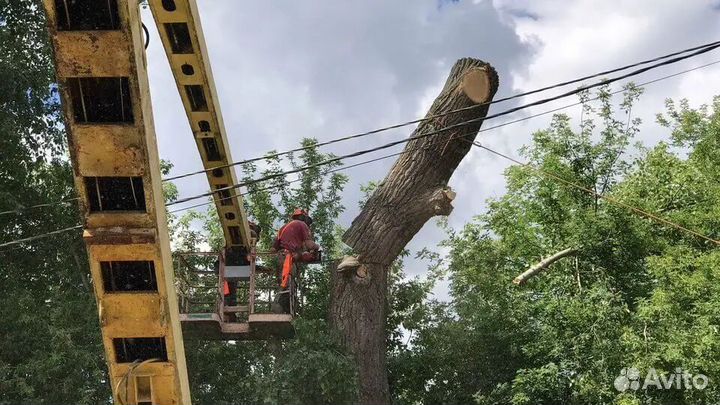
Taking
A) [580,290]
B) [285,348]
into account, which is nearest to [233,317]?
[285,348]

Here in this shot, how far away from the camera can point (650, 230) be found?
47.7 ft

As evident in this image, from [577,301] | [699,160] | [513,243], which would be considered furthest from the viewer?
[699,160]

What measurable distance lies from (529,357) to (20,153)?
27.7 feet

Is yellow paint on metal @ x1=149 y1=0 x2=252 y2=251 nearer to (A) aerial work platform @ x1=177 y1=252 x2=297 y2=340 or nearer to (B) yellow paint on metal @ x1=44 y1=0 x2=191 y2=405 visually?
(A) aerial work platform @ x1=177 y1=252 x2=297 y2=340

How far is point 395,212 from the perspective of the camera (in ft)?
37.2

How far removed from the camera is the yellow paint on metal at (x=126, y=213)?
17.1 ft

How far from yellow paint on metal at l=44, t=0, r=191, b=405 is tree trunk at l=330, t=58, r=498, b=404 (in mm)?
5313

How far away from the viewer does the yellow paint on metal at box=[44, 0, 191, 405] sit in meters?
A: 5.22

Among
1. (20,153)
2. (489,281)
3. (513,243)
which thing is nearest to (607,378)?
(489,281)

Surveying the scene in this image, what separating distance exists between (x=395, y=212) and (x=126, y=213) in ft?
19.6

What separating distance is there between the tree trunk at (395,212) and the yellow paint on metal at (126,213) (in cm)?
531

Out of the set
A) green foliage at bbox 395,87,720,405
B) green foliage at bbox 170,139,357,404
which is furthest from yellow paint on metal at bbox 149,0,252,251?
green foliage at bbox 395,87,720,405

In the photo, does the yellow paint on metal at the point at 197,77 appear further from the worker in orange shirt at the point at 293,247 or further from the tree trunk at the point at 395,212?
the tree trunk at the point at 395,212

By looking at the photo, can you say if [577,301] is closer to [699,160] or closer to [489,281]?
[489,281]
